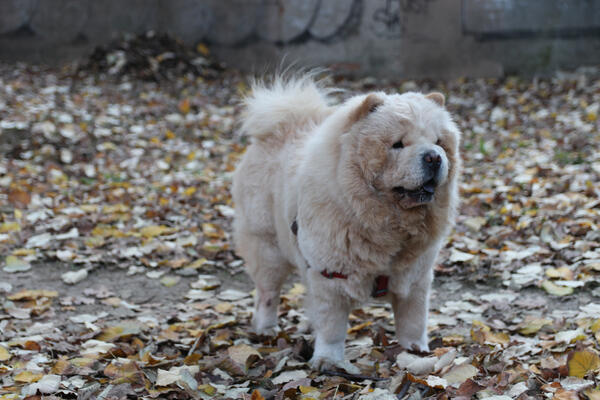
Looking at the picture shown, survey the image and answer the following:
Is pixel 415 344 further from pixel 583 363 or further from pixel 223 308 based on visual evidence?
pixel 223 308

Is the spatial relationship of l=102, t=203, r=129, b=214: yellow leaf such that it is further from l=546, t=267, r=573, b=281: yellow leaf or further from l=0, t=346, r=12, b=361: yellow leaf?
l=546, t=267, r=573, b=281: yellow leaf

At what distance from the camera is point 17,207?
608 centimetres

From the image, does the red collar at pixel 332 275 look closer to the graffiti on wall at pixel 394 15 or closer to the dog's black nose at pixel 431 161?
the dog's black nose at pixel 431 161

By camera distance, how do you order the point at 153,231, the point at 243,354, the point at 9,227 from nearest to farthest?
the point at 243,354 → the point at 9,227 → the point at 153,231

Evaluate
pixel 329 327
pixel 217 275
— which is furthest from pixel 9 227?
pixel 329 327

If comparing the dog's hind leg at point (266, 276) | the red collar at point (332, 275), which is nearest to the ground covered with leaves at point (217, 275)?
the dog's hind leg at point (266, 276)

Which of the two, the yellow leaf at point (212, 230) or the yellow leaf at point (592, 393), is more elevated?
the yellow leaf at point (592, 393)

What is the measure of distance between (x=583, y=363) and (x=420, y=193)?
1007 millimetres

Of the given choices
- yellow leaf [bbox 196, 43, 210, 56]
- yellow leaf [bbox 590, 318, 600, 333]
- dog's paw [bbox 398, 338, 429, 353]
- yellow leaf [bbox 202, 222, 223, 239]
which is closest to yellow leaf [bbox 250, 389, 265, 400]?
dog's paw [bbox 398, 338, 429, 353]

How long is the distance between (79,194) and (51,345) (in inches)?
133

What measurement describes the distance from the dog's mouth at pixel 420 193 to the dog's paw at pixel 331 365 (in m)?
0.87

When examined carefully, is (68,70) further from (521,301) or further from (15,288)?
(521,301)

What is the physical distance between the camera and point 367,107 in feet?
9.80

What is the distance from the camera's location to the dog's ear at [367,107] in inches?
117
